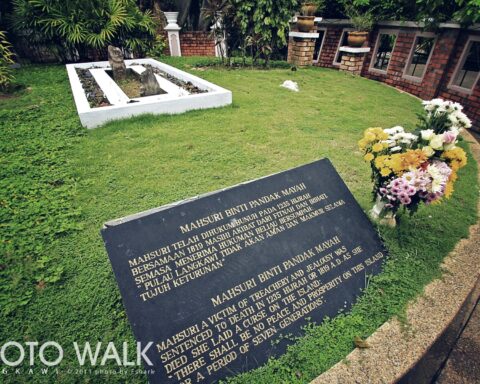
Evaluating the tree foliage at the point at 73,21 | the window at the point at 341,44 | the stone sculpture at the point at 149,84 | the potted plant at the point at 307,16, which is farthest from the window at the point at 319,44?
the stone sculpture at the point at 149,84

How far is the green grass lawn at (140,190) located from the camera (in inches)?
77.9

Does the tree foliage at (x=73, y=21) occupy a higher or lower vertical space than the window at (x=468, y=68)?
higher

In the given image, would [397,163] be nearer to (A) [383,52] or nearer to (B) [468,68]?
(B) [468,68]

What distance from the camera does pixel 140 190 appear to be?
3.38 meters

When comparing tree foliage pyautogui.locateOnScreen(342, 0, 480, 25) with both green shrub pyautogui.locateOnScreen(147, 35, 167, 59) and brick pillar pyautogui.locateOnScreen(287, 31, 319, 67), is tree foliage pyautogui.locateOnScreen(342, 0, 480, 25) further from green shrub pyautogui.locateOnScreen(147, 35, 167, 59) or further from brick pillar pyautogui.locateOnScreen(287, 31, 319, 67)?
green shrub pyautogui.locateOnScreen(147, 35, 167, 59)

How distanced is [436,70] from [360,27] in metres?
2.97

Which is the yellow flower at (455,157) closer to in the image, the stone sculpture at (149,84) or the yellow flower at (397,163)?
the yellow flower at (397,163)

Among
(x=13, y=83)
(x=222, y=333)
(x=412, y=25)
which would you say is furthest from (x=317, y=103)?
(x=13, y=83)

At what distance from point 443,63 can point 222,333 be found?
8717 mm

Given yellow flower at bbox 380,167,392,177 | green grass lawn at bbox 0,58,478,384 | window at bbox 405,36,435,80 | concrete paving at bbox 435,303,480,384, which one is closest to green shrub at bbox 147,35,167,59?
green grass lawn at bbox 0,58,478,384

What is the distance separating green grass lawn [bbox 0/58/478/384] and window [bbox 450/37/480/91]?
164cm

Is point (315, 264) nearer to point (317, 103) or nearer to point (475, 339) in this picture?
point (475, 339)

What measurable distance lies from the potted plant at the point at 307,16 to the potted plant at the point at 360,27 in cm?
125

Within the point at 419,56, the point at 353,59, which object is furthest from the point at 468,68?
the point at 353,59
